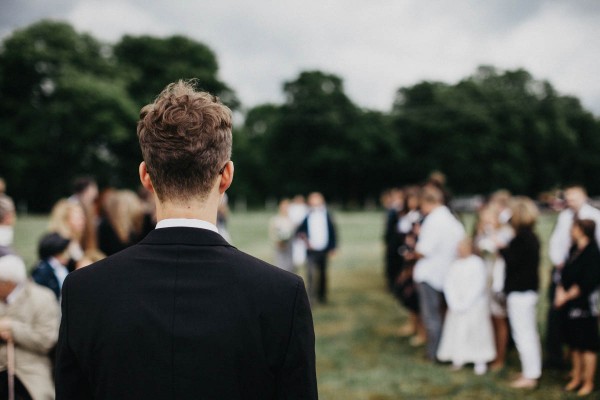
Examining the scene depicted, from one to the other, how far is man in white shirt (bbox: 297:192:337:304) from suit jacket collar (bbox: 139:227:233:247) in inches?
347

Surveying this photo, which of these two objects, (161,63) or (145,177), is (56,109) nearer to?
(161,63)

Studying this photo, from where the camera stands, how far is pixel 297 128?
2084 inches

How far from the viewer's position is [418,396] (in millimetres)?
5379

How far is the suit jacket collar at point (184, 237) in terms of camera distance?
54.0 inches

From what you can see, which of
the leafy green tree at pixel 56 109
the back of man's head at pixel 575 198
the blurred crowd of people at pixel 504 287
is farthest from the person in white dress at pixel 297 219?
the leafy green tree at pixel 56 109

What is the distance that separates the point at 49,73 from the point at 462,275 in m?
39.7

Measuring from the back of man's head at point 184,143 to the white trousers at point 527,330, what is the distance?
5.38 meters

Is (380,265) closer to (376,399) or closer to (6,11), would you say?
(376,399)

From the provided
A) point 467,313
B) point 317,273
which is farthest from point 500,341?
point 317,273

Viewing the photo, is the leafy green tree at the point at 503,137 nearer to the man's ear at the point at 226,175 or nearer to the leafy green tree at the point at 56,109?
the leafy green tree at the point at 56,109

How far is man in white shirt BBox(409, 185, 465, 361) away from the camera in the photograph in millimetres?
6531

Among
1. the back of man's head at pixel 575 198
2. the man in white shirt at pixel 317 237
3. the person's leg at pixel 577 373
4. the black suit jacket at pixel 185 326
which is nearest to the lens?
the black suit jacket at pixel 185 326

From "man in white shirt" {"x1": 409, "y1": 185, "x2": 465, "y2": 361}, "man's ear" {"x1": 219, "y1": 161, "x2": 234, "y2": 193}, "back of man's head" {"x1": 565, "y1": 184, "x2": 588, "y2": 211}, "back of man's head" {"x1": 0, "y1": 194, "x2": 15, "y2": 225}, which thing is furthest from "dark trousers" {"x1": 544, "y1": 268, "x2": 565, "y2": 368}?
"back of man's head" {"x1": 0, "y1": 194, "x2": 15, "y2": 225}

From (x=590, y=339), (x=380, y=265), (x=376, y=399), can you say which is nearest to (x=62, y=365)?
(x=376, y=399)
